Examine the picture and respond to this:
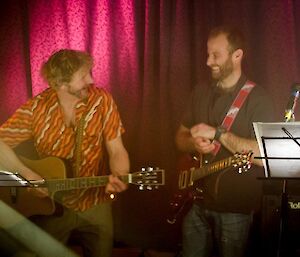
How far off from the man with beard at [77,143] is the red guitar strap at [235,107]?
0.69m

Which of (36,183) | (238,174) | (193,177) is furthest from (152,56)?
(36,183)

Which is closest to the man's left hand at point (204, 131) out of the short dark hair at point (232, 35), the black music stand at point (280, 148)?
the short dark hair at point (232, 35)

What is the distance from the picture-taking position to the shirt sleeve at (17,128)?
373 centimetres

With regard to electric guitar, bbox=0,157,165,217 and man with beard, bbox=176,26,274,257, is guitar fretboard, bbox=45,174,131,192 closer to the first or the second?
electric guitar, bbox=0,157,165,217

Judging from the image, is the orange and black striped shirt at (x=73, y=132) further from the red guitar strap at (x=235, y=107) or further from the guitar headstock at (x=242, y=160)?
the guitar headstock at (x=242, y=160)

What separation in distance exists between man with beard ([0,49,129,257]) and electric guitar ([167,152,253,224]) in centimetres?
41

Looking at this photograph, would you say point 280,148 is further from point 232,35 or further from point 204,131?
point 232,35

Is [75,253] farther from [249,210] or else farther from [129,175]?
[249,210]

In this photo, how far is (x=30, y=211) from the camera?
11.9 ft

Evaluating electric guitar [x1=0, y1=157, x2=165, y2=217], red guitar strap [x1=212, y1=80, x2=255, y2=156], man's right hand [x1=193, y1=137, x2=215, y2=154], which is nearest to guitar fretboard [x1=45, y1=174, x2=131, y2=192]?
electric guitar [x1=0, y1=157, x2=165, y2=217]

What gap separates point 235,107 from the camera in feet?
11.4

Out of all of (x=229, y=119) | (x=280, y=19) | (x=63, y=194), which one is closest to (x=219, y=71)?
(x=229, y=119)

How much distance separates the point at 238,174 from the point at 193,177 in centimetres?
30

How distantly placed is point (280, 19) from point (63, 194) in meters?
1.97
